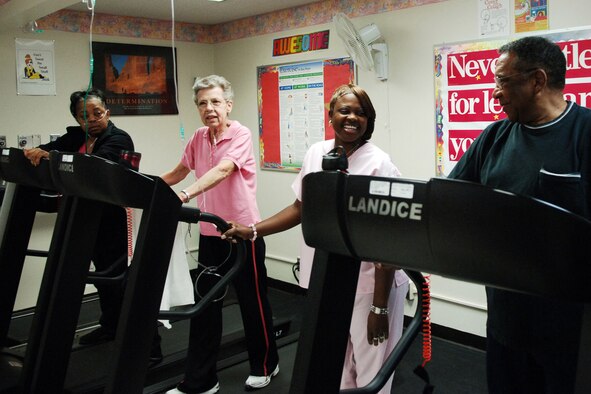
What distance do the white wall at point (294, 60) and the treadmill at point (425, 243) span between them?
2.62 meters

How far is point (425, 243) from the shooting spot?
894mm

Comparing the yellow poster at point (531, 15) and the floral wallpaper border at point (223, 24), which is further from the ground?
the floral wallpaper border at point (223, 24)

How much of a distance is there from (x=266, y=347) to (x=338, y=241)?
2325 millimetres

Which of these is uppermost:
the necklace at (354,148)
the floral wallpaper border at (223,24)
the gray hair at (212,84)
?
the floral wallpaper border at (223,24)

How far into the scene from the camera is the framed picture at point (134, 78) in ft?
15.7

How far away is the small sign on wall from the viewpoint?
14.4 feet

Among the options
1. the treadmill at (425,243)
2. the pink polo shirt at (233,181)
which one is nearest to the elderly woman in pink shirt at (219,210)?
the pink polo shirt at (233,181)

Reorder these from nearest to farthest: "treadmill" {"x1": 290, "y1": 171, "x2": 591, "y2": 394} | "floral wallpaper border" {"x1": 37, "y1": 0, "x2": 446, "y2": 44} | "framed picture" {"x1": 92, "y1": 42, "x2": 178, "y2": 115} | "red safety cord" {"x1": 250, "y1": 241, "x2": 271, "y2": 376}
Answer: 1. "treadmill" {"x1": 290, "y1": 171, "x2": 591, "y2": 394}
2. "red safety cord" {"x1": 250, "y1": 241, "x2": 271, "y2": 376}
3. "floral wallpaper border" {"x1": 37, "y1": 0, "x2": 446, "y2": 44}
4. "framed picture" {"x1": 92, "y1": 42, "x2": 178, "y2": 115}

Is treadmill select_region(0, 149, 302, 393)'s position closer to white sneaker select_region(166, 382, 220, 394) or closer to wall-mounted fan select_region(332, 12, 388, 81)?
white sneaker select_region(166, 382, 220, 394)

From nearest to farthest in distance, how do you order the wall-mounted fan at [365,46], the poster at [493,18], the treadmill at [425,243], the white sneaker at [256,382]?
the treadmill at [425,243] → the white sneaker at [256,382] → the poster at [493,18] → the wall-mounted fan at [365,46]

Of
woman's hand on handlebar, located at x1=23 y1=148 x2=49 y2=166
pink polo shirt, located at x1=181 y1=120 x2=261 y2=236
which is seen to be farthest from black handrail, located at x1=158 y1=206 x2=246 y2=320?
pink polo shirt, located at x1=181 y1=120 x2=261 y2=236

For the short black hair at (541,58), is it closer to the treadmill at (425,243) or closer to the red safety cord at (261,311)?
the treadmill at (425,243)

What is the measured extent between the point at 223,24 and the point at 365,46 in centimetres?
198

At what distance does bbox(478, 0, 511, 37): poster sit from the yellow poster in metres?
0.06
